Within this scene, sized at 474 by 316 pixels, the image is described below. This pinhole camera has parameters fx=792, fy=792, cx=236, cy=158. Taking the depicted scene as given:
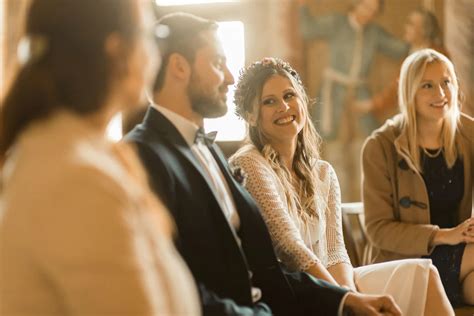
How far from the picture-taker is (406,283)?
2602 millimetres

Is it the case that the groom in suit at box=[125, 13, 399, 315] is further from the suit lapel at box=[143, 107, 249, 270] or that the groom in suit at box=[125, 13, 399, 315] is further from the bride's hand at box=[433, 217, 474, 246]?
the bride's hand at box=[433, 217, 474, 246]

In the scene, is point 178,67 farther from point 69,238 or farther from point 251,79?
point 69,238

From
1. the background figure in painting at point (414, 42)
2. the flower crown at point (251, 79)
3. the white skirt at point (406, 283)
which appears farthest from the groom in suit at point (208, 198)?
the background figure in painting at point (414, 42)

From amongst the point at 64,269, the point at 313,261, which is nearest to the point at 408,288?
the point at 313,261

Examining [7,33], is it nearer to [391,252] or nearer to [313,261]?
[391,252]

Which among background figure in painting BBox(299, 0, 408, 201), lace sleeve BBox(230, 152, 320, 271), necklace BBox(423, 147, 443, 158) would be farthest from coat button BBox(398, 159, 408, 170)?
background figure in painting BBox(299, 0, 408, 201)

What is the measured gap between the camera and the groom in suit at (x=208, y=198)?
1.97 metres

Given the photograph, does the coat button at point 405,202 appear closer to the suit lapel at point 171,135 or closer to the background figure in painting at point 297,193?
the background figure in painting at point 297,193

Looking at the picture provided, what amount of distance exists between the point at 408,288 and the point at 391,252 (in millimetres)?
831

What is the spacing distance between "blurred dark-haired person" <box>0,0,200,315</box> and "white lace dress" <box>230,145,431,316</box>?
4.45 ft

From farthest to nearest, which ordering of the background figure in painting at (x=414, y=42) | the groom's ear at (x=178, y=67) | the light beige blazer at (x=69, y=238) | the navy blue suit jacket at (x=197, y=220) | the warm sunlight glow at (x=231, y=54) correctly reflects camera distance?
the warm sunlight glow at (x=231, y=54)
the background figure in painting at (x=414, y=42)
the groom's ear at (x=178, y=67)
the navy blue suit jacket at (x=197, y=220)
the light beige blazer at (x=69, y=238)

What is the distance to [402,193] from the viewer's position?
337 centimetres

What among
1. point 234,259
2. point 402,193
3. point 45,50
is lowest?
point 402,193

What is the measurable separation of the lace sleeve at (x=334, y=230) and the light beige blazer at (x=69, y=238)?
1814mm
